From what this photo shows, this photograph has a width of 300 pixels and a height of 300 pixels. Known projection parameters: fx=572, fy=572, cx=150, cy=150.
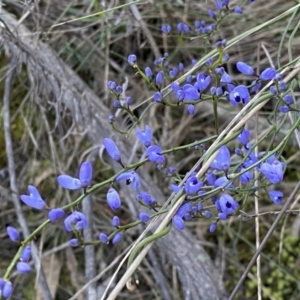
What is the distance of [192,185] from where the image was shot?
562 millimetres

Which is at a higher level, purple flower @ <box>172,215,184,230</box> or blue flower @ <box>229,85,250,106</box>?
blue flower @ <box>229,85,250,106</box>

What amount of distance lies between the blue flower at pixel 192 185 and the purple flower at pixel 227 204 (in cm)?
3

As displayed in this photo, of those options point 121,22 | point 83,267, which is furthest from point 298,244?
point 121,22

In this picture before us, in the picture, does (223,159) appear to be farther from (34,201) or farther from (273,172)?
(34,201)

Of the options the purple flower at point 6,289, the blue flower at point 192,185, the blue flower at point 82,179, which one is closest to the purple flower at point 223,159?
the blue flower at point 192,185

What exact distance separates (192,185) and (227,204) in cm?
4

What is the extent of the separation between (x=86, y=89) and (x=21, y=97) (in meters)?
0.25

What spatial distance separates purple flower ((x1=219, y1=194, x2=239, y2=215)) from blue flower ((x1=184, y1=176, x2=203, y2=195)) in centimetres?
3

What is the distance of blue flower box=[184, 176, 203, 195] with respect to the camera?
562 millimetres

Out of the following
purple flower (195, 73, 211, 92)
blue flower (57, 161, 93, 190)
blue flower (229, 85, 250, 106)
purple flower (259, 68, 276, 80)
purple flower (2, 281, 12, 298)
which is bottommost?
purple flower (259, 68, 276, 80)

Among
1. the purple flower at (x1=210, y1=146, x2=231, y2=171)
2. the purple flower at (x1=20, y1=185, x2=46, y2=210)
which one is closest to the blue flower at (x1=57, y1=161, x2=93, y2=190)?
the purple flower at (x1=20, y1=185, x2=46, y2=210)

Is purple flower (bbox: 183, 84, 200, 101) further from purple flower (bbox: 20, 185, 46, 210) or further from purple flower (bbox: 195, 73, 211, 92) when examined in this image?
purple flower (bbox: 20, 185, 46, 210)

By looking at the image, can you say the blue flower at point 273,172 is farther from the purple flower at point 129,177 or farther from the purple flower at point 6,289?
the purple flower at point 6,289

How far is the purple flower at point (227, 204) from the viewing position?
0.57 metres
